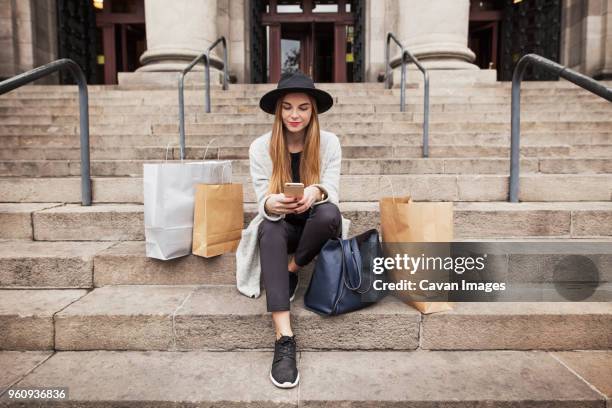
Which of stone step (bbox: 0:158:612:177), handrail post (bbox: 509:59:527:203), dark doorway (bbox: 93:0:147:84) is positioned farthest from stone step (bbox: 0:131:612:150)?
dark doorway (bbox: 93:0:147:84)

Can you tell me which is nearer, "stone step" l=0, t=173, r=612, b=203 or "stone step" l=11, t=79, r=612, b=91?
"stone step" l=0, t=173, r=612, b=203

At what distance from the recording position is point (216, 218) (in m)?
2.56

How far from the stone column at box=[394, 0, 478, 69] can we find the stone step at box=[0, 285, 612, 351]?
6.09 meters

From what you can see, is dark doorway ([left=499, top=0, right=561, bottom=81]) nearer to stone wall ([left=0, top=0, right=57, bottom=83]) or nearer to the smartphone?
the smartphone

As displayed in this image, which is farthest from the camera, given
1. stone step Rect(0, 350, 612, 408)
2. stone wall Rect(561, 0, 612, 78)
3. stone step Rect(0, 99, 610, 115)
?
stone wall Rect(561, 0, 612, 78)

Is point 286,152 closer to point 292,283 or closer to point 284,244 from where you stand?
point 284,244

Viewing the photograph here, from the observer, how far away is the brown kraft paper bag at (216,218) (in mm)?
2490

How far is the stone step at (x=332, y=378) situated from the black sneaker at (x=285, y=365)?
0.12ft

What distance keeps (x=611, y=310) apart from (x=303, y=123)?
2006 mm

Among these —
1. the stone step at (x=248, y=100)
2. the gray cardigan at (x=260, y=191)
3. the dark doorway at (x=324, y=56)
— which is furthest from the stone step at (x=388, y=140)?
the dark doorway at (x=324, y=56)

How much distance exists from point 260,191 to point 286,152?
0.94 ft

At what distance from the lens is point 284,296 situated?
2.18 m

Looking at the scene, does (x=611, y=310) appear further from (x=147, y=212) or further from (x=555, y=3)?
(x=555, y=3)

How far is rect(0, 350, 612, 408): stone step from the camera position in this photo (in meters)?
1.86
